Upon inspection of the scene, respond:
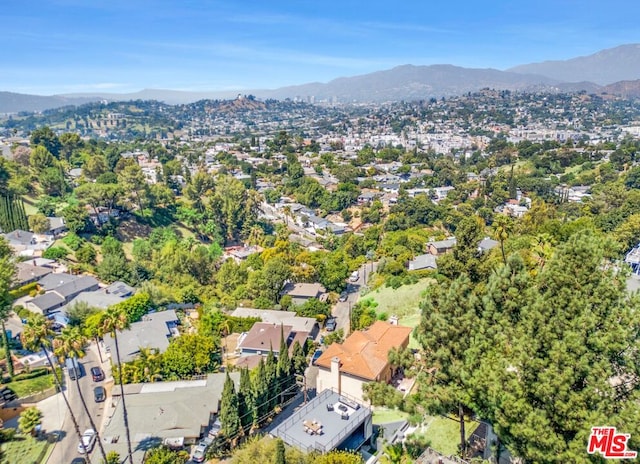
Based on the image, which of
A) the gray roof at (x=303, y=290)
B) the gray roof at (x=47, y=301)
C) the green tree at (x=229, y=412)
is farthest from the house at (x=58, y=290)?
the green tree at (x=229, y=412)

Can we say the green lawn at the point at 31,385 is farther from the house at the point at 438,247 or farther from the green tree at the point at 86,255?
the house at the point at 438,247

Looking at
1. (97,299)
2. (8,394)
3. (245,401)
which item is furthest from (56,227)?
(245,401)

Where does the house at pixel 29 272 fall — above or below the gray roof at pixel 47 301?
above

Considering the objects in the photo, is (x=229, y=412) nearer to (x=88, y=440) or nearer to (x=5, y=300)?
(x=88, y=440)

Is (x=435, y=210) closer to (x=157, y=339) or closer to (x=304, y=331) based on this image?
(x=304, y=331)

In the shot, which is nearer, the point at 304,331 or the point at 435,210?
the point at 304,331

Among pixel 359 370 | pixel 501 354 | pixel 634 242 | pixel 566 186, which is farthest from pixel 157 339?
pixel 566 186

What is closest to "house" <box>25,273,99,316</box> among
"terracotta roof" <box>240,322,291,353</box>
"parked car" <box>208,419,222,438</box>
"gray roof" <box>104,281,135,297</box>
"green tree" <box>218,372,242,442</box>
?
"gray roof" <box>104,281,135,297</box>
